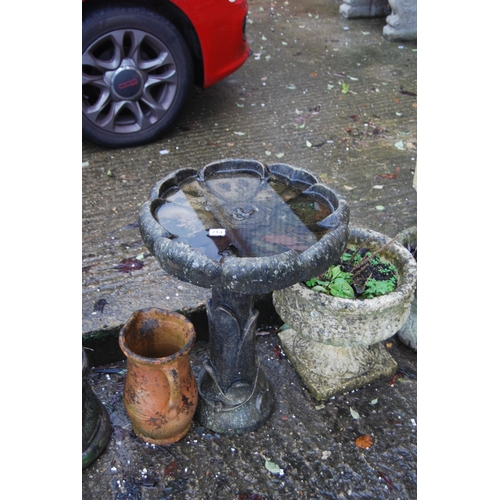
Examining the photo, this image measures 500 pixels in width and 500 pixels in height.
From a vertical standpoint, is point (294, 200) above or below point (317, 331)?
above

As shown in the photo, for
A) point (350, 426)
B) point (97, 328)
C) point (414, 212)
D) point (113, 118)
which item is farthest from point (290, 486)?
point (113, 118)

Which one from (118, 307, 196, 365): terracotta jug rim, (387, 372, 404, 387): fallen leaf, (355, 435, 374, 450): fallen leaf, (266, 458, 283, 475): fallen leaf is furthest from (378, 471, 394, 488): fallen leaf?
(118, 307, 196, 365): terracotta jug rim

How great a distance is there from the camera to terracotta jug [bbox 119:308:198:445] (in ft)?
7.99

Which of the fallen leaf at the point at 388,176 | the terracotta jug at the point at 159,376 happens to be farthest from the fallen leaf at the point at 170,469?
the fallen leaf at the point at 388,176

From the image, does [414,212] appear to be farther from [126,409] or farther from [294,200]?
[126,409]

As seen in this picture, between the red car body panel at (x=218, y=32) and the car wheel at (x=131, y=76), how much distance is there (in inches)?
6.5

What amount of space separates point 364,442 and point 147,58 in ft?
10.9

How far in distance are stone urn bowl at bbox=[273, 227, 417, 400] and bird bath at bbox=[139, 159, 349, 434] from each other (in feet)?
0.90

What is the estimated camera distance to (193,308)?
3104mm

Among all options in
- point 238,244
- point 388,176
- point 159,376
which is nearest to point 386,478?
point 159,376

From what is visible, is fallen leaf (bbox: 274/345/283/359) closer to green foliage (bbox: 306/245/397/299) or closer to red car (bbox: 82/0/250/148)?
green foliage (bbox: 306/245/397/299)

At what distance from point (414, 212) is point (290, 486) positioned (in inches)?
84.7

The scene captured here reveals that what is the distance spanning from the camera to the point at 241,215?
2.43 meters

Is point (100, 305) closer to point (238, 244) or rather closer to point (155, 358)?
point (155, 358)
